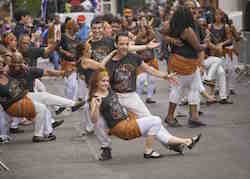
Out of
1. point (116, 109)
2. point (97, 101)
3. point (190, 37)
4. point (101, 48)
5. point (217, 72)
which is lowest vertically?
point (217, 72)

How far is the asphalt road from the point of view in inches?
324

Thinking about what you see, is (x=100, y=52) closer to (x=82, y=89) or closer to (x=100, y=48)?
(x=100, y=48)

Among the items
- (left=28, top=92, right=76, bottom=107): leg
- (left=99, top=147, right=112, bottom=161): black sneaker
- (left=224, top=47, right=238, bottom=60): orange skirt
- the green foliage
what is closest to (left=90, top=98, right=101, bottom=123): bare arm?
(left=99, top=147, right=112, bottom=161): black sneaker

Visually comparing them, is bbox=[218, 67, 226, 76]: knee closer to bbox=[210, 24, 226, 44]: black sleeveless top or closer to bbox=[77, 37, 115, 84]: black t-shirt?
bbox=[210, 24, 226, 44]: black sleeveless top

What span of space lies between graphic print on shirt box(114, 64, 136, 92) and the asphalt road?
87 centimetres

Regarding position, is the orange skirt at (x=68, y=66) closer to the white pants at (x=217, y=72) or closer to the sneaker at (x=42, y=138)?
the white pants at (x=217, y=72)

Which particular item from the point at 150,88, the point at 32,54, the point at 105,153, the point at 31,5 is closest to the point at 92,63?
the point at 105,153

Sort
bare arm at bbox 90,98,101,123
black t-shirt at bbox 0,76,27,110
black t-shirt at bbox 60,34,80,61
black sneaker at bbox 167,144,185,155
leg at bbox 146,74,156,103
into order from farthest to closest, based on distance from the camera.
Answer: leg at bbox 146,74,156,103 < black t-shirt at bbox 60,34,80,61 < black t-shirt at bbox 0,76,27,110 < black sneaker at bbox 167,144,185,155 < bare arm at bbox 90,98,101,123

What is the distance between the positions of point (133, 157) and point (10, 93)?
2.37m

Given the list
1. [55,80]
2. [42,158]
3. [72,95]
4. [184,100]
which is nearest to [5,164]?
[42,158]

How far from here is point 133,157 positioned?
9242mm

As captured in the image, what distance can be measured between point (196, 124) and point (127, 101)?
218 cm

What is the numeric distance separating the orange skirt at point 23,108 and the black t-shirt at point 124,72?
5.60 ft

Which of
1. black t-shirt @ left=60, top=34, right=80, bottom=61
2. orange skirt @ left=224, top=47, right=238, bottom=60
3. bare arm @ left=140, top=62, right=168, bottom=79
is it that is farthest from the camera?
orange skirt @ left=224, top=47, right=238, bottom=60
